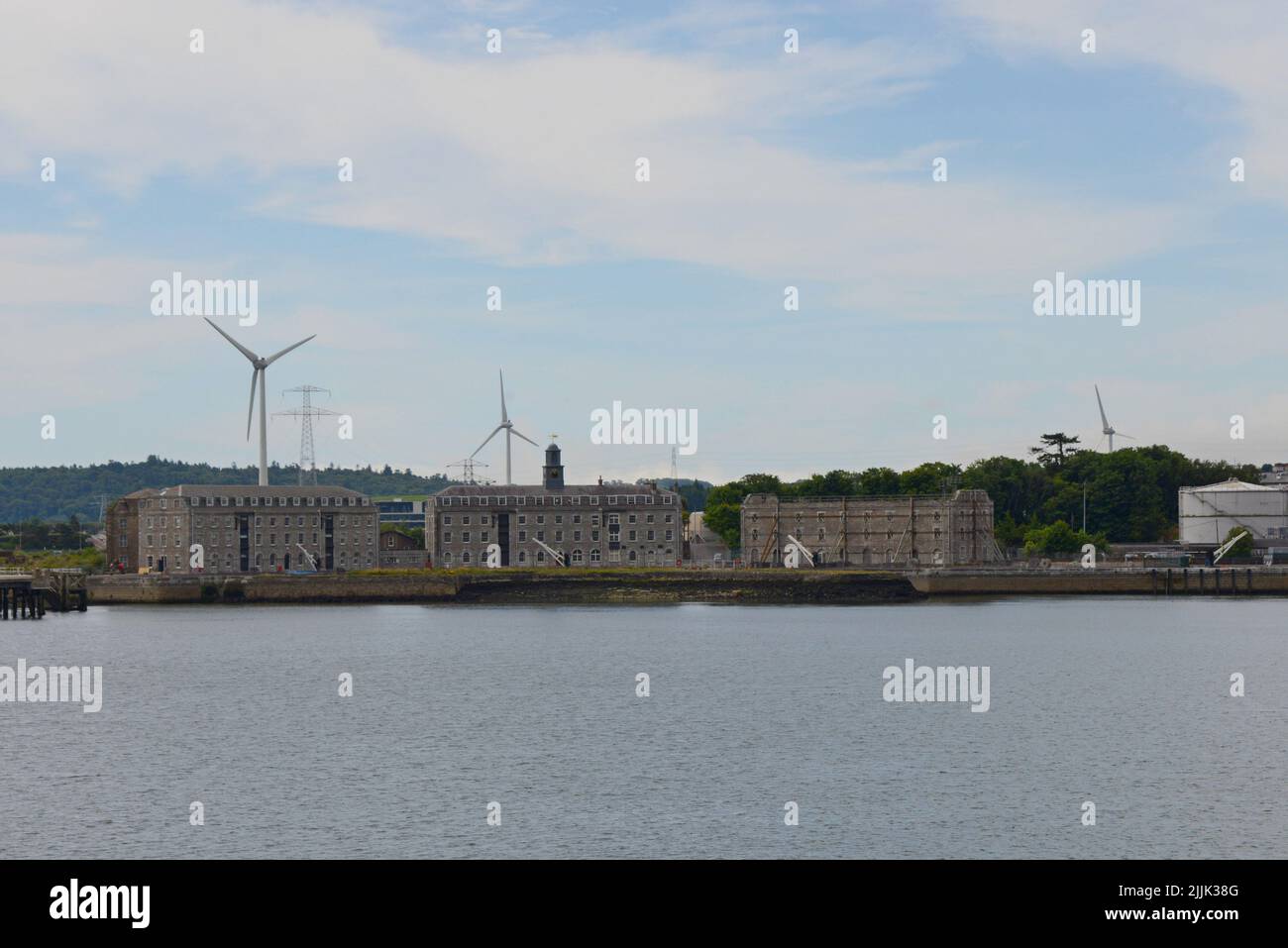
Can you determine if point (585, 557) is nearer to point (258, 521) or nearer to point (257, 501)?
point (258, 521)

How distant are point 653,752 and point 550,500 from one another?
139 meters

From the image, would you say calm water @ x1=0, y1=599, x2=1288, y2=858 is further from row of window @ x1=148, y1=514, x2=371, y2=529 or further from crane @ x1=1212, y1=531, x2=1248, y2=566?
crane @ x1=1212, y1=531, x2=1248, y2=566

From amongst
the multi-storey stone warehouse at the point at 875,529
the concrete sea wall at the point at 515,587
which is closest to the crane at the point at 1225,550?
the multi-storey stone warehouse at the point at 875,529

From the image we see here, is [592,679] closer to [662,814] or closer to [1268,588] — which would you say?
[662,814]

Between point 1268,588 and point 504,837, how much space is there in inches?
5575

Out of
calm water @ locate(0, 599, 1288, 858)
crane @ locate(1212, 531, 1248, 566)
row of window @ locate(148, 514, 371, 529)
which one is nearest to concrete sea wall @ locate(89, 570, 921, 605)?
row of window @ locate(148, 514, 371, 529)

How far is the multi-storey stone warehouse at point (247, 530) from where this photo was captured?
18475 centimetres

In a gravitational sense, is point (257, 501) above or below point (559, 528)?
above

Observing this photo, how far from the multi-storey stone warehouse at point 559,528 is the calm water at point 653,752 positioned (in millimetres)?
85857

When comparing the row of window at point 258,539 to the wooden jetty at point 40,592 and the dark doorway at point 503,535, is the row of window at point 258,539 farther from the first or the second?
the wooden jetty at point 40,592

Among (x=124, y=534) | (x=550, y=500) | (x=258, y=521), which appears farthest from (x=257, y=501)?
(x=550, y=500)

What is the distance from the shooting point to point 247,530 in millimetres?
186750

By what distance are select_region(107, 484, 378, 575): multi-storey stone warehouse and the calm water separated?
79626 millimetres
